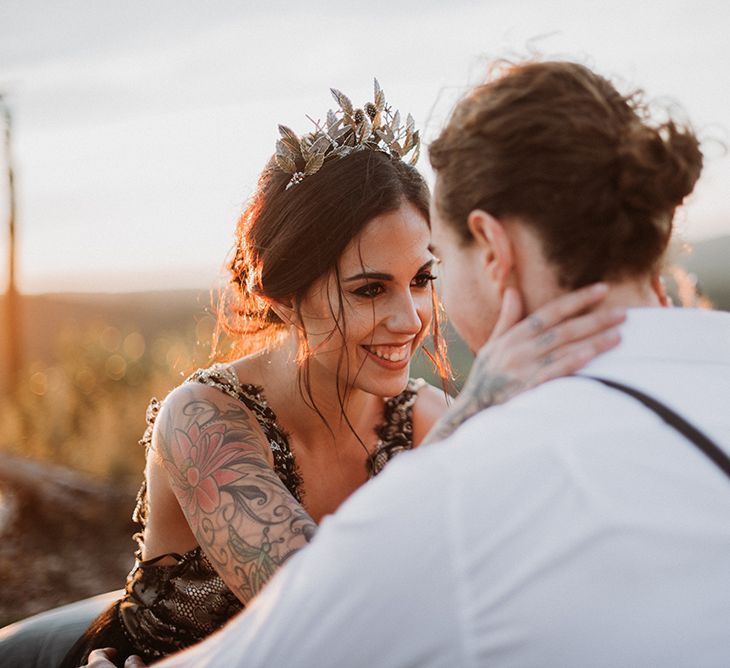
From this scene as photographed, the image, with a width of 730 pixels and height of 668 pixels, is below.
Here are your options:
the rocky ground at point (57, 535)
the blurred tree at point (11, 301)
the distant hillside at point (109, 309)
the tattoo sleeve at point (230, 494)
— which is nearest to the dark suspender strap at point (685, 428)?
the tattoo sleeve at point (230, 494)

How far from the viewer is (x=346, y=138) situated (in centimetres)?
319

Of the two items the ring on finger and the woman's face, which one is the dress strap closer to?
the woman's face

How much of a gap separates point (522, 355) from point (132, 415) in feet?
24.0

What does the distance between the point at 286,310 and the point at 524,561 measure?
2.08m

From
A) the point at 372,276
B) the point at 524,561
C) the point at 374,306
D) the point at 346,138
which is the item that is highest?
the point at 346,138

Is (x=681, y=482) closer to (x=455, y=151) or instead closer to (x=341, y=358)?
(x=455, y=151)

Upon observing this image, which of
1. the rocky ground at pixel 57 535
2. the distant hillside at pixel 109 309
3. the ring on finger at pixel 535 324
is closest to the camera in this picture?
the ring on finger at pixel 535 324

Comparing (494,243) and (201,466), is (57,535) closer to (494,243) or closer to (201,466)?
(201,466)

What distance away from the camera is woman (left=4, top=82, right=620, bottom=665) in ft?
8.18

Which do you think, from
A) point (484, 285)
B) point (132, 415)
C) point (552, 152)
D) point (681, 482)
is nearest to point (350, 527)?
point (681, 482)

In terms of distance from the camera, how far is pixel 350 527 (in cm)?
116

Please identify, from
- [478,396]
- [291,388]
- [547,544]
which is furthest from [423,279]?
[547,544]

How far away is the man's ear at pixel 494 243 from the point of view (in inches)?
59.6

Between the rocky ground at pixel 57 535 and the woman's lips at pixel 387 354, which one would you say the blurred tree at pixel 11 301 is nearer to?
the rocky ground at pixel 57 535
